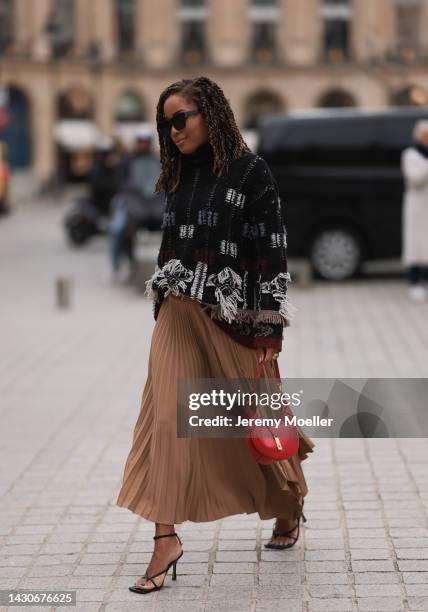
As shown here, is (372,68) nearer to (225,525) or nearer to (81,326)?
(81,326)

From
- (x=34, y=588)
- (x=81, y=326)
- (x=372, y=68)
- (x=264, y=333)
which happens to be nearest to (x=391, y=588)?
(x=264, y=333)

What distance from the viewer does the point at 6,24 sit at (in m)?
62.1

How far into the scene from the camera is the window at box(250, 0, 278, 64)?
65250 mm

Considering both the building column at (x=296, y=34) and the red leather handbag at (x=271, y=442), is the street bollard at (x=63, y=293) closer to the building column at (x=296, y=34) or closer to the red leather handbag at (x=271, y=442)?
the red leather handbag at (x=271, y=442)

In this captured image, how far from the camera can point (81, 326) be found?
1215 centimetres

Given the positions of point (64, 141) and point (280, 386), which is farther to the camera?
point (64, 141)

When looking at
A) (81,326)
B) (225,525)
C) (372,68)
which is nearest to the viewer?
(225,525)

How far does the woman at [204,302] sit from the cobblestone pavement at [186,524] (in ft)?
0.96

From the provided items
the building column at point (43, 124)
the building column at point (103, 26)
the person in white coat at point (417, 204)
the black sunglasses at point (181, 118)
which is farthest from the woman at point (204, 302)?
the building column at point (103, 26)

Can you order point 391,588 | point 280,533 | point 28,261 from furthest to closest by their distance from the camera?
point 28,261, point 280,533, point 391,588

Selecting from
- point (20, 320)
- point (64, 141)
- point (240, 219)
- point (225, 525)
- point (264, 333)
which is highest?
point (240, 219)

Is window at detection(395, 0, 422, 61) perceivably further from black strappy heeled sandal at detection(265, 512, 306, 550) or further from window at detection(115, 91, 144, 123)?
black strappy heeled sandal at detection(265, 512, 306, 550)

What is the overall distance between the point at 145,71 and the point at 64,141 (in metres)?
7.39

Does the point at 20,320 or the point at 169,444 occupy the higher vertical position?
the point at 169,444
